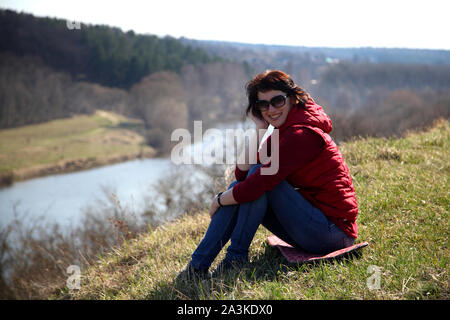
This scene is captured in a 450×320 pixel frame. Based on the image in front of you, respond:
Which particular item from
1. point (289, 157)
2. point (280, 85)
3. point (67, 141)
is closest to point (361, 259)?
point (289, 157)

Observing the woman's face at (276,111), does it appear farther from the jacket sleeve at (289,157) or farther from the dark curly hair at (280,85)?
the jacket sleeve at (289,157)

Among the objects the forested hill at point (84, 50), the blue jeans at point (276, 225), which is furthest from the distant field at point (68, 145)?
the blue jeans at point (276, 225)

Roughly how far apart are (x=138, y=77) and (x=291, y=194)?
61.5 meters

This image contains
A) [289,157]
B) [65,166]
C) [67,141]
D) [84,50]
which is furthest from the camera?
[84,50]

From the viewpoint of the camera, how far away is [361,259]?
7.95ft

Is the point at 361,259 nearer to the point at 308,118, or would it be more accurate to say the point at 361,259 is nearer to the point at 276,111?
the point at 308,118

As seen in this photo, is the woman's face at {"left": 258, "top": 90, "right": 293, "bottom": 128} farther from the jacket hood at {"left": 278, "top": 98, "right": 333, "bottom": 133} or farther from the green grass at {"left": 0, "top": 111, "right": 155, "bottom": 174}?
the green grass at {"left": 0, "top": 111, "right": 155, "bottom": 174}

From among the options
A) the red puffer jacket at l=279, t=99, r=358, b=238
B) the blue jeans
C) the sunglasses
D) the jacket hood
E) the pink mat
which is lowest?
the pink mat

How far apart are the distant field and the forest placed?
101 inches

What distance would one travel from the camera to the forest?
51.3m

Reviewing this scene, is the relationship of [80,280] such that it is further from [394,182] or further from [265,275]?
[394,182]

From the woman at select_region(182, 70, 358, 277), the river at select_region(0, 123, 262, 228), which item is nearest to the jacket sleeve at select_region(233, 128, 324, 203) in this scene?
the woman at select_region(182, 70, 358, 277)

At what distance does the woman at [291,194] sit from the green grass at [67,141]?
4022 centimetres
